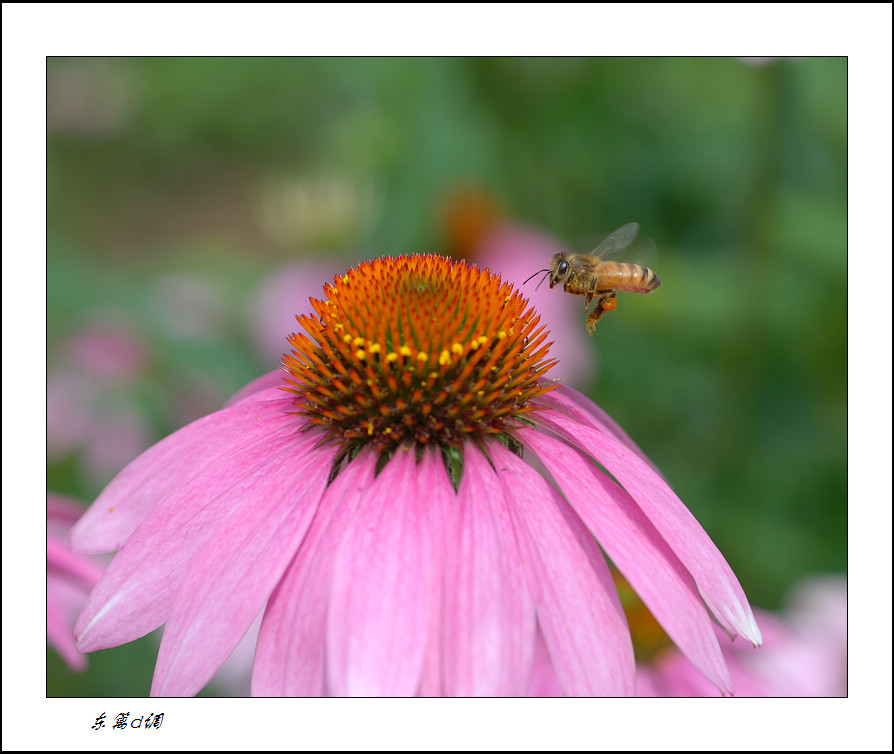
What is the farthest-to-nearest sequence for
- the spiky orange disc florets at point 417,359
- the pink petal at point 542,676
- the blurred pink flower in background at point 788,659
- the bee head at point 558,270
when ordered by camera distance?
the blurred pink flower in background at point 788,659 → the bee head at point 558,270 → the pink petal at point 542,676 → the spiky orange disc florets at point 417,359

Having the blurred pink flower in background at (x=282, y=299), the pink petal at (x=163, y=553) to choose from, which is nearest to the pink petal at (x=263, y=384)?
the pink petal at (x=163, y=553)

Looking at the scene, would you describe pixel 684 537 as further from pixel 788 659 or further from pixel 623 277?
pixel 788 659

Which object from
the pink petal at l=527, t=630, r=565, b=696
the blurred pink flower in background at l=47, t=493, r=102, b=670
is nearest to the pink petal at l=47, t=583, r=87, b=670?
the blurred pink flower in background at l=47, t=493, r=102, b=670

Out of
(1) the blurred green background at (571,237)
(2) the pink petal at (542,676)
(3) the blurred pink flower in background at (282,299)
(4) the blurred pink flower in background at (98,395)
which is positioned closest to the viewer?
(2) the pink petal at (542,676)

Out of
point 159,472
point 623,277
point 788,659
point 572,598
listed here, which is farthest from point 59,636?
point 788,659

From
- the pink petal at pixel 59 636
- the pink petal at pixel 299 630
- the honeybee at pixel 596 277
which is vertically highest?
the honeybee at pixel 596 277

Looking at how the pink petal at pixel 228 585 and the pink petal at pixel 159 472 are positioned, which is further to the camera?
the pink petal at pixel 159 472

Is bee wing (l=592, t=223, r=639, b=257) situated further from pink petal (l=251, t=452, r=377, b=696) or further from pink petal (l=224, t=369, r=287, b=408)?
pink petal (l=251, t=452, r=377, b=696)

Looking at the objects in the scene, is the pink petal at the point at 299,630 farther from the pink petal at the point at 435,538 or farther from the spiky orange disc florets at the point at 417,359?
the spiky orange disc florets at the point at 417,359
